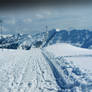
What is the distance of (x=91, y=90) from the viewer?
664cm

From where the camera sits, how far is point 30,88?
24.1 feet

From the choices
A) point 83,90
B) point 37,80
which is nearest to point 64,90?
point 83,90

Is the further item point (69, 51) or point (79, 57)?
point (69, 51)

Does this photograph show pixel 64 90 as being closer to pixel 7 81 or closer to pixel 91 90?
pixel 91 90

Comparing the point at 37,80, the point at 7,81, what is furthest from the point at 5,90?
the point at 37,80

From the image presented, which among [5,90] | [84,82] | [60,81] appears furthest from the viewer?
[60,81]

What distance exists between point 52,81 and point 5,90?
261cm

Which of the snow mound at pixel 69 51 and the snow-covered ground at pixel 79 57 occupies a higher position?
the snow mound at pixel 69 51

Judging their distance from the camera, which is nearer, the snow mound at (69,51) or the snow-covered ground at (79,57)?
the snow-covered ground at (79,57)

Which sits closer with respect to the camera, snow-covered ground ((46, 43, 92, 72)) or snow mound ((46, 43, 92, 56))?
snow-covered ground ((46, 43, 92, 72))

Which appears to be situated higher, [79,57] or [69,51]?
[69,51]

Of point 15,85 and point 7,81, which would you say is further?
point 7,81

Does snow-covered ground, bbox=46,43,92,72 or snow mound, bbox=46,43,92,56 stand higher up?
snow mound, bbox=46,43,92,56

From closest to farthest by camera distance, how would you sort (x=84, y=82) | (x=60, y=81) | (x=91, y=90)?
1. (x=91, y=90)
2. (x=84, y=82)
3. (x=60, y=81)
